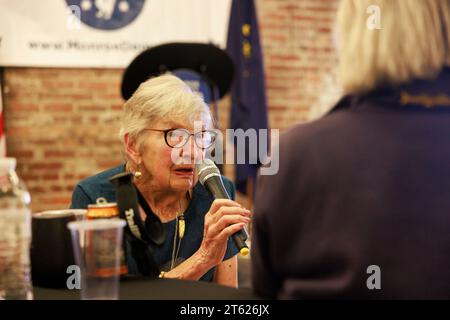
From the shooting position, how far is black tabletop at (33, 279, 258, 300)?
1104 millimetres

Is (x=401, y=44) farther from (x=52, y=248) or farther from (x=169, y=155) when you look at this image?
(x=169, y=155)

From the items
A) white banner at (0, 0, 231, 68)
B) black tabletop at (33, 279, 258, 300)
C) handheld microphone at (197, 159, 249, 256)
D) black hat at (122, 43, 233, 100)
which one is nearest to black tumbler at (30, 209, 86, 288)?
black tabletop at (33, 279, 258, 300)

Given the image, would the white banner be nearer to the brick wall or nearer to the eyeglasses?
the brick wall

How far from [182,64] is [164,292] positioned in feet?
7.76

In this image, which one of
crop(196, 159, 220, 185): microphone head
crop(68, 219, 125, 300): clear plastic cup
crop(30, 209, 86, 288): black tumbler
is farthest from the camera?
crop(196, 159, 220, 185): microphone head

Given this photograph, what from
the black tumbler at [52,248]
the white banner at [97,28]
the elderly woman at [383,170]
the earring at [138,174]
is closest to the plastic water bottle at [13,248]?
the black tumbler at [52,248]

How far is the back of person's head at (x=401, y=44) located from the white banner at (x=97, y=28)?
3.03 meters

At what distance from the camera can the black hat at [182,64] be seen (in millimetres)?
3279

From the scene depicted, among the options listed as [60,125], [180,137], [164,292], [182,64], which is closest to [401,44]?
[164,292]

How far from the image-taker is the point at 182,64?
11.1 feet

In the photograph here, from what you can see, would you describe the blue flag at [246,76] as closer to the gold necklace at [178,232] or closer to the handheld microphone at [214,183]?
the gold necklace at [178,232]

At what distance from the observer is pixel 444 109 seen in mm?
976

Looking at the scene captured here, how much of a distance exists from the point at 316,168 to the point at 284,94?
3.49m
